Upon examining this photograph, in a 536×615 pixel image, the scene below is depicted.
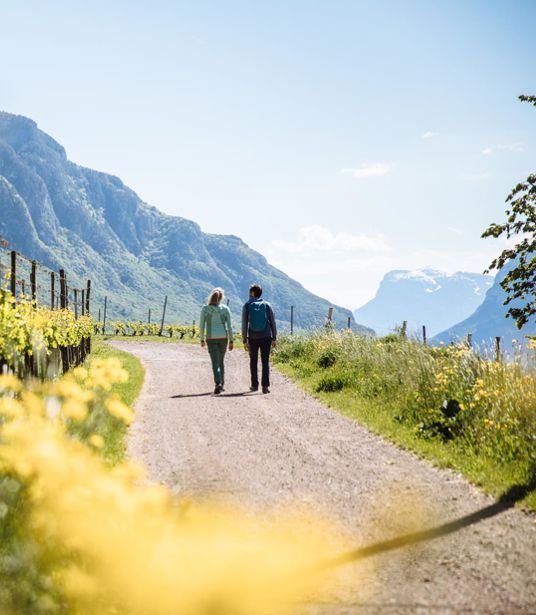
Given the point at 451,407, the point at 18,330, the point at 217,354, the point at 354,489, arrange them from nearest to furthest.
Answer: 1. the point at 354,489
2. the point at 18,330
3. the point at 451,407
4. the point at 217,354

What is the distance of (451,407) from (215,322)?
6108 mm

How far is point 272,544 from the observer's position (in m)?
4.31

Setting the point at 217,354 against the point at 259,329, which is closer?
the point at 217,354

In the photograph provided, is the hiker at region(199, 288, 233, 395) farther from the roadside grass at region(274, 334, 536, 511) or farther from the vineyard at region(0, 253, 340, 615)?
the vineyard at region(0, 253, 340, 615)

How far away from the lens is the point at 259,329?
1288 cm

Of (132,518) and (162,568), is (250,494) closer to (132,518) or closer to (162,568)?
(162,568)

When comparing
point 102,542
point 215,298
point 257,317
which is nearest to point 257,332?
point 257,317

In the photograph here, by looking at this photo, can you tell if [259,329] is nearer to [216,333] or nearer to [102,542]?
[216,333]

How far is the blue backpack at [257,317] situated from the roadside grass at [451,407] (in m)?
1.97

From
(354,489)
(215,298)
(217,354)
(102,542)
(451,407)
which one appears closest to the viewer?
(102,542)

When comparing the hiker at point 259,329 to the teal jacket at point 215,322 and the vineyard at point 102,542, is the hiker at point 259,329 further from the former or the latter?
the vineyard at point 102,542

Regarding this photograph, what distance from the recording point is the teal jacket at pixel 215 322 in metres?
12.7

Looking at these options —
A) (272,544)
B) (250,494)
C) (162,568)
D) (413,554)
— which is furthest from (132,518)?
(250,494)

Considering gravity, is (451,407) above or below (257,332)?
below
